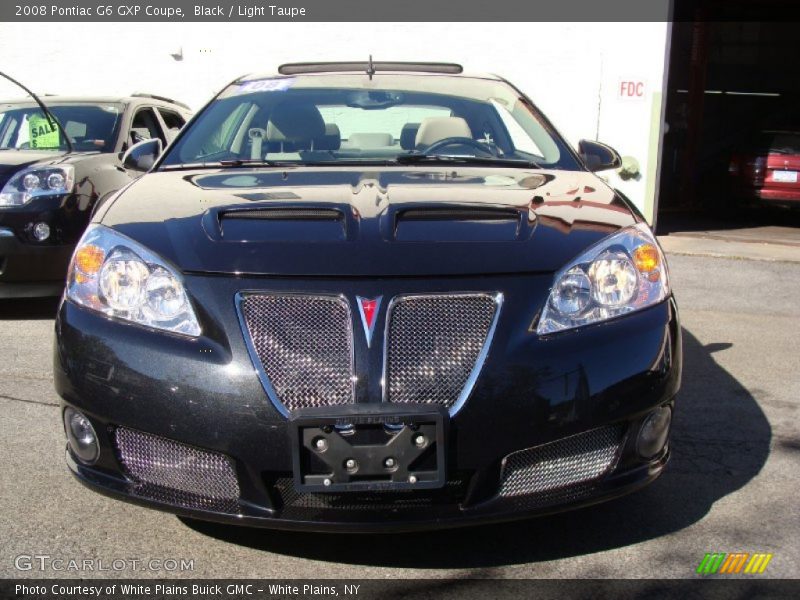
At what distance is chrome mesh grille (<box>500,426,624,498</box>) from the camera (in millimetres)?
2781

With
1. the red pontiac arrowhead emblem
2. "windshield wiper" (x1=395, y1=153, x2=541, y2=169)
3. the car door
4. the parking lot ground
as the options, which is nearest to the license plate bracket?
the red pontiac arrowhead emblem

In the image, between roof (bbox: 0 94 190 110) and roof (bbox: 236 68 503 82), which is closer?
roof (bbox: 236 68 503 82)

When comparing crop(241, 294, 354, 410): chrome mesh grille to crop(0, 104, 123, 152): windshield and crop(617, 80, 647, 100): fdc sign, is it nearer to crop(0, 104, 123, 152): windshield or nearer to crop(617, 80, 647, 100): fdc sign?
crop(0, 104, 123, 152): windshield

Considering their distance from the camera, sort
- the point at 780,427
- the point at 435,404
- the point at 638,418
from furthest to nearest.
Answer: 1. the point at 780,427
2. the point at 638,418
3. the point at 435,404

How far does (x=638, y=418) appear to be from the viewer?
9.57 feet

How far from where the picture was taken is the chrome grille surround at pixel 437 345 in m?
2.69

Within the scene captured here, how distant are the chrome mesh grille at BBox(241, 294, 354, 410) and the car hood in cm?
10

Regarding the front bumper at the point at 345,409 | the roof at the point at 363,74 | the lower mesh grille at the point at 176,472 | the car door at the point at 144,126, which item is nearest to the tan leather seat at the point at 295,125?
the roof at the point at 363,74

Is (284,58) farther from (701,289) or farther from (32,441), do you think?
(32,441)

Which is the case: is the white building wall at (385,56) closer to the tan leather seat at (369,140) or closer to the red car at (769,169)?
the red car at (769,169)

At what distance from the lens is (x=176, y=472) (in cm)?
282

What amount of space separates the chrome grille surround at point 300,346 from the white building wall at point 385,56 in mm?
7936

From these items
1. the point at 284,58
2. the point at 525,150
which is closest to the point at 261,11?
the point at 284,58

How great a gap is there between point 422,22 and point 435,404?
9.50 m
